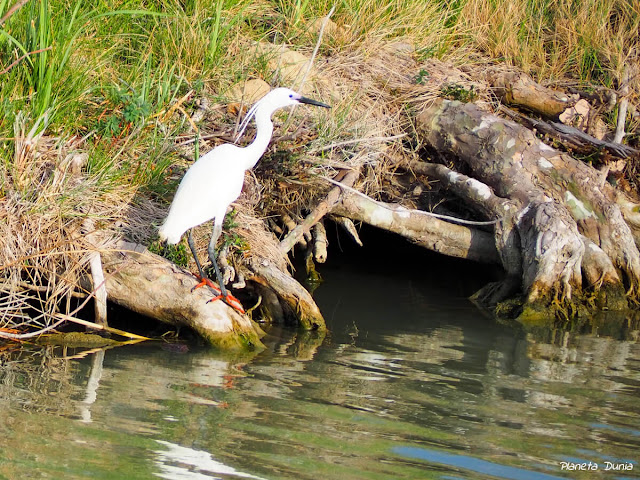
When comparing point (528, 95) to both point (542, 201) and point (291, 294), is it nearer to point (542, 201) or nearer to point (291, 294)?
point (542, 201)

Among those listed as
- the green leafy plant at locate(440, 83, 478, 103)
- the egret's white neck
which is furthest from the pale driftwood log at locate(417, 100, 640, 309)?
the egret's white neck

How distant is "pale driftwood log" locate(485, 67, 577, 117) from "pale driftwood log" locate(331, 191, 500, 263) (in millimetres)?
1529

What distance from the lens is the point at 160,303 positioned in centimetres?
458

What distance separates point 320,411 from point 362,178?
127 inches

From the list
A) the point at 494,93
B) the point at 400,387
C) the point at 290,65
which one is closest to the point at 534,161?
the point at 494,93

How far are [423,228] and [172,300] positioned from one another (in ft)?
7.78

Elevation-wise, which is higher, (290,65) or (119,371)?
(290,65)

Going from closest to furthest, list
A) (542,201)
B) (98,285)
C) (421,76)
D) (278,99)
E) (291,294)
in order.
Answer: (98,285) → (278,99) → (291,294) → (542,201) → (421,76)

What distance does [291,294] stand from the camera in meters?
5.02

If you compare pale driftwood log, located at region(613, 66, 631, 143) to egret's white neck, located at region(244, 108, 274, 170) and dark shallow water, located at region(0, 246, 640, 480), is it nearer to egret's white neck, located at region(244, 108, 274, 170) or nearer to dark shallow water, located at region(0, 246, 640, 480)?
dark shallow water, located at region(0, 246, 640, 480)

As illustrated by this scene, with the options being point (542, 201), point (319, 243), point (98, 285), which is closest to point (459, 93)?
point (542, 201)

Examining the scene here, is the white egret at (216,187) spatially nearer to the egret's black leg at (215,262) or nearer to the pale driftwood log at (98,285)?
the egret's black leg at (215,262)

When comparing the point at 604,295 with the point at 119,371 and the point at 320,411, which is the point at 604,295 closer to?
the point at 320,411

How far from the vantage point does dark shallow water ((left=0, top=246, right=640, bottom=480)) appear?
288 centimetres
